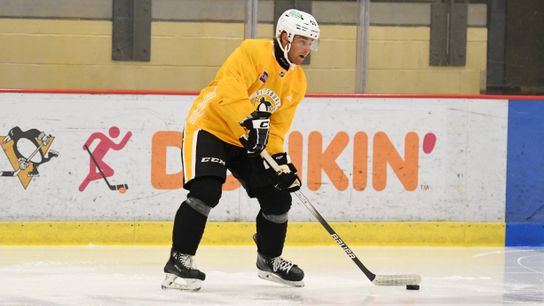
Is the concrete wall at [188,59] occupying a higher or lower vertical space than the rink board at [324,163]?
higher

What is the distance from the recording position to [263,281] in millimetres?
5152

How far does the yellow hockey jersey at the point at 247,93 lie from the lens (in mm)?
4656

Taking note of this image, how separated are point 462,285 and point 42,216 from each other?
2321 mm

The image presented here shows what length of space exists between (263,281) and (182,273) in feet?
1.73

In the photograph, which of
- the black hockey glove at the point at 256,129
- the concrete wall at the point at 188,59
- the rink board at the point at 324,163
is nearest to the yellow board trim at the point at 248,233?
the rink board at the point at 324,163

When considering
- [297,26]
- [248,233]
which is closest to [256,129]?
[297,26]

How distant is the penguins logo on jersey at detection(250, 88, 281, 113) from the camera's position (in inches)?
189

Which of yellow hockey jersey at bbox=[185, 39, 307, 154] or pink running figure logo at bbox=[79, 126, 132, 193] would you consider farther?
pink running figure logo at bbox=[79, 126, 132, 193]

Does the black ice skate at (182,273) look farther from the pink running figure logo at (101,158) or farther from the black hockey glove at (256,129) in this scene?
the pink running figure logo at (101,158)

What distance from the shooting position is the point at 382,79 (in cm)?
689

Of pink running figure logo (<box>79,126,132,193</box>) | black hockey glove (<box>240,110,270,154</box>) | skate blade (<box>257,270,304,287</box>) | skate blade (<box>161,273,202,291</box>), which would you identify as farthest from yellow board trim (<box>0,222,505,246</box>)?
black hockey glove (<box>240,110,270,154</box>)

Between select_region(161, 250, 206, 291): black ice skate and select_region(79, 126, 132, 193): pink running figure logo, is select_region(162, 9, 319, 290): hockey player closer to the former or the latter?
select_region(161, 250, 206, 291): black ice skate

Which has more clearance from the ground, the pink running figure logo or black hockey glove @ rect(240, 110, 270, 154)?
black hockey glove @ rect(240, 110, 270, 154)

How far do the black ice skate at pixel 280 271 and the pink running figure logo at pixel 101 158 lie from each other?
1527 mm
